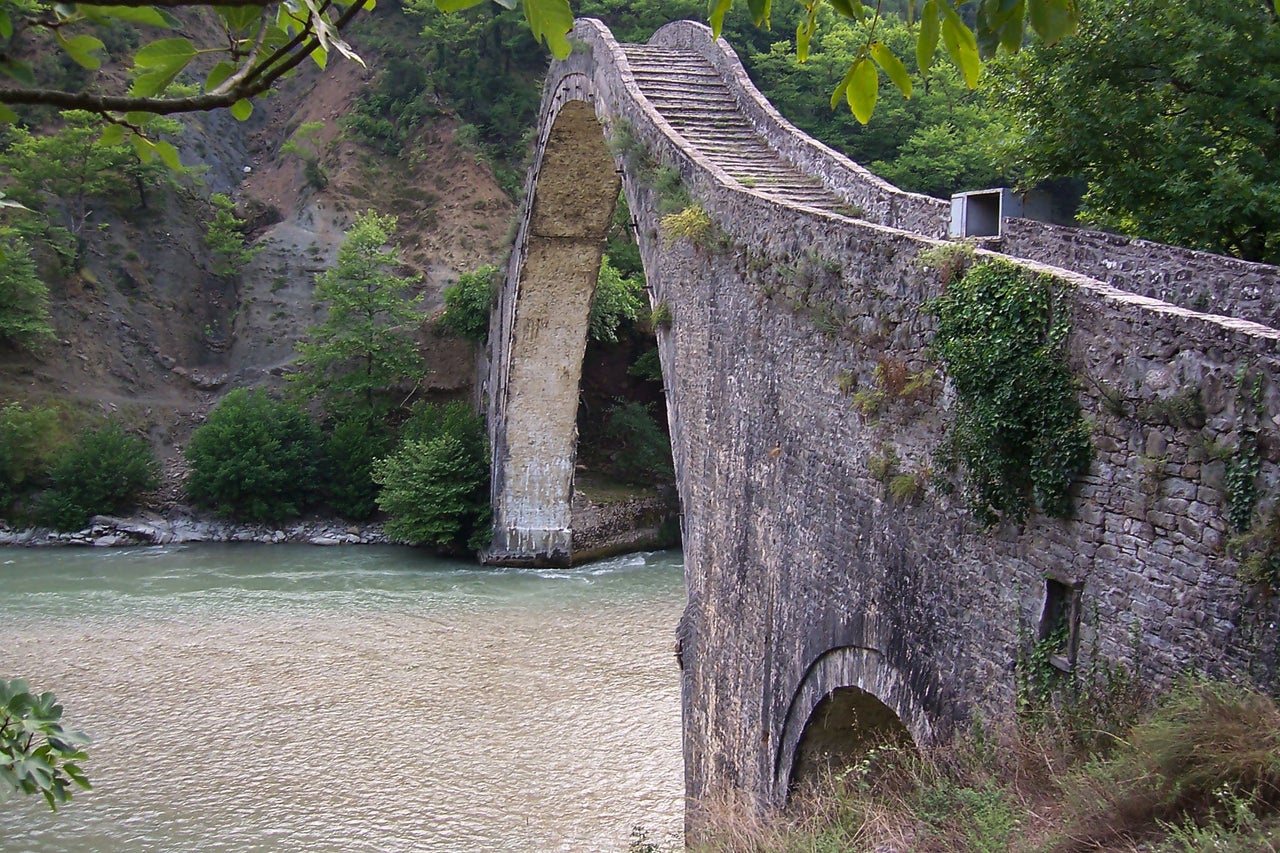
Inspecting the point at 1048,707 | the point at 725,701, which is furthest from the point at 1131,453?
the point at 725,701

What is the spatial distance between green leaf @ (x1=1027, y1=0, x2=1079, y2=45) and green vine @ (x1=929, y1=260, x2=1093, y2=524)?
10.9 ft

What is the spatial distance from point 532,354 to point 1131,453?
56.3 feet

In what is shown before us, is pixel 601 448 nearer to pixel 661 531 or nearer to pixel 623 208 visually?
pixel 661 531

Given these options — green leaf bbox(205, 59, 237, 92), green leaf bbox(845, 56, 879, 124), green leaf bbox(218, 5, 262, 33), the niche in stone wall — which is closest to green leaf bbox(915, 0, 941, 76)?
green leaf bbox(845, 56, 879, 124)

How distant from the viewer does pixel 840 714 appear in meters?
7.51

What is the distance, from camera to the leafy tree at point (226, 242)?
29438 mm

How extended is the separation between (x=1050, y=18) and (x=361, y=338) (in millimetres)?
24347

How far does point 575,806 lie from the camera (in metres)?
11.3

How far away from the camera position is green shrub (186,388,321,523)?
23.5m

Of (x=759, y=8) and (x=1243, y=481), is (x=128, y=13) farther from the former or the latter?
(x=1243, y=481)

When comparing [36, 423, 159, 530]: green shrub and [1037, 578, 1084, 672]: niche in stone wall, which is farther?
[36, 423, 159, 530]: green shrub

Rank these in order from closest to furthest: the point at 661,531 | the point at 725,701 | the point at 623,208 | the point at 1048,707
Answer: the point at 1048,707 < the point at 725,701 < the point at 661,531 < the point at 623,208

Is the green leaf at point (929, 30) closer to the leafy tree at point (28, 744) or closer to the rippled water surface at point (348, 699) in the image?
the leafy tree at point (28, 744)

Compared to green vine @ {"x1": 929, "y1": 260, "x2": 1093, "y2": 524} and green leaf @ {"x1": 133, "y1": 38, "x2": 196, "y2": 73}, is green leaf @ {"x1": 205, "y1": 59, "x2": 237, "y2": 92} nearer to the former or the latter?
green leaf @ {"x1": 133, "y1": 38, "x2": 196, "y2": 73}
